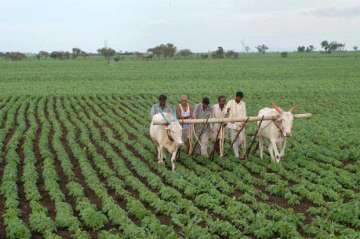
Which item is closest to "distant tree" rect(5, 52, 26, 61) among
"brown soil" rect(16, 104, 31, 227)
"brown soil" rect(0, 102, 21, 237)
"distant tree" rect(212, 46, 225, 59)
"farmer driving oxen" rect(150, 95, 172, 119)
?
"distant tree" rect(212, 46, 225, 59)

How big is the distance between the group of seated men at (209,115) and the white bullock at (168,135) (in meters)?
0.52

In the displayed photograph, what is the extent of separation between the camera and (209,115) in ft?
46.1

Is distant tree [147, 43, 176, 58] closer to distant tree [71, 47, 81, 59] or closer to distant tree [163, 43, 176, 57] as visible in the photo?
distant tree [163, 43, 176, 57]

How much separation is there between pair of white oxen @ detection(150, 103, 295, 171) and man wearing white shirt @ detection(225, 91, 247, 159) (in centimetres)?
48

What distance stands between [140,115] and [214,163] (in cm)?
1004

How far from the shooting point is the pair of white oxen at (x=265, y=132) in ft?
41.7

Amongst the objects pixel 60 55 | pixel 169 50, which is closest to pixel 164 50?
pixel 169 50

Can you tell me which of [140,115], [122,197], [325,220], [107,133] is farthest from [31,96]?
[325,220]

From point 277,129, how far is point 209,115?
181 cm

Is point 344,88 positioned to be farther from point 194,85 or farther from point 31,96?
point 31,96

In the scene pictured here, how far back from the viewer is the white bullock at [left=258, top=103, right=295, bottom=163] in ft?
42.5

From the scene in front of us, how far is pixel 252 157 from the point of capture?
1420 cm

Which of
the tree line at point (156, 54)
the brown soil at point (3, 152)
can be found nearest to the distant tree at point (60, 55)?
the tree line at point (156, 54)

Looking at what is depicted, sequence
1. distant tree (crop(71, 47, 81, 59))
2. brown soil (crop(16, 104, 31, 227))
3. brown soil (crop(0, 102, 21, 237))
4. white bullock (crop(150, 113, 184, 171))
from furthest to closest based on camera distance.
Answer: distant tree (crop(71, 47, 81, 59))
white bullock (crop(150, 113, 184, 171))
brown soil (crop(16, 104, 31, 227))
brown soil (crop(0, 102, 21, 237))
